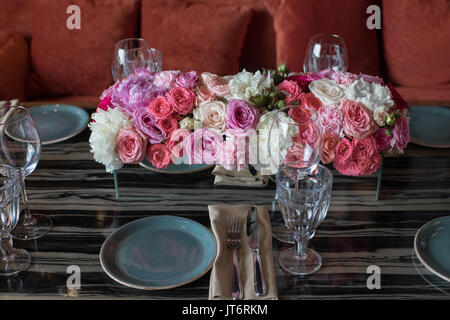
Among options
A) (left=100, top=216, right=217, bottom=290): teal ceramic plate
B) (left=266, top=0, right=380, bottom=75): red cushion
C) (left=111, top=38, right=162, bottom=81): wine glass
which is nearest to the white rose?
(left=100, top=216, right=217, bottom=290): teal ceramic plate

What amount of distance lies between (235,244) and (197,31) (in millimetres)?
1554

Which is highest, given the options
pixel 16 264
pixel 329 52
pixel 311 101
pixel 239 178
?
pixel 329 52

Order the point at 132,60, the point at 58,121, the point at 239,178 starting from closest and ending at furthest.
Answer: the point at 239,178, the point at 132,60, the point at 58,121

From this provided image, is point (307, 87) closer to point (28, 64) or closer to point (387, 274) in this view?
point (387, 274)

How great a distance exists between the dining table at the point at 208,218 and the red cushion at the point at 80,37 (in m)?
1.03

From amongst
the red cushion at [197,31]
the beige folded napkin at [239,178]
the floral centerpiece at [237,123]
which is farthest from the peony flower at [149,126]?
the red cushion at [197,31]

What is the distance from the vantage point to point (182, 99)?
1.23 m

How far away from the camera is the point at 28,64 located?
8.37 ft

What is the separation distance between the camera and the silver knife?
1.02m

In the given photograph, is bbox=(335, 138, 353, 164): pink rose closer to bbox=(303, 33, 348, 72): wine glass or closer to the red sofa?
bbox=(303, 33, 348, 72): wine glass

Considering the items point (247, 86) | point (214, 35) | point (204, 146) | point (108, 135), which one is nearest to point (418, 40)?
point (214, 35)

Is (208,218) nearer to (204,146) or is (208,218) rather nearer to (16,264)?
(204,146)

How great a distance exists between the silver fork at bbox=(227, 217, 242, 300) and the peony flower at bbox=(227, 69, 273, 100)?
286mm
